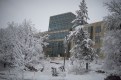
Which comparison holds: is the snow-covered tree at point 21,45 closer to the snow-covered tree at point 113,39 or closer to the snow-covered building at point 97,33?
the snow-covered tree at point 113,39

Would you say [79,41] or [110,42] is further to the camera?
[79,41]

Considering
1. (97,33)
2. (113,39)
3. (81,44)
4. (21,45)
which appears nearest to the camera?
(113,39)

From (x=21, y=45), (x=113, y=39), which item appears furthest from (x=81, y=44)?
(x=21, y=45)

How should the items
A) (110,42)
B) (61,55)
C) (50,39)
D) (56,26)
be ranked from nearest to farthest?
(110,42), (61,55), (50,39), (56,26)

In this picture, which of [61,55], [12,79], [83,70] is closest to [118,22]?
[83,70]

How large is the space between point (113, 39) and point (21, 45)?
1059 centimetres

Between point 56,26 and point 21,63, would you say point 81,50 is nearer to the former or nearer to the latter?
point 21,63

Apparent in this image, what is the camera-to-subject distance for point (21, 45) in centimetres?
2016

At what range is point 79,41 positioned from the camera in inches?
1063

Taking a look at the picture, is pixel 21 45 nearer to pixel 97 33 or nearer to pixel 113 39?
pixel 113 39

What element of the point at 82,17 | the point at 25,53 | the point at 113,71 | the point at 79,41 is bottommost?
the point at 113,71

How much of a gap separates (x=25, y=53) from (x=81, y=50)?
9722 millimetres

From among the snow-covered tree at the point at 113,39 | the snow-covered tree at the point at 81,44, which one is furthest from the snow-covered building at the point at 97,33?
the snow-covered tree at the point at 113,39

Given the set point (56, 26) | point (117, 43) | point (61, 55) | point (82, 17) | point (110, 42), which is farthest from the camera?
point (56, 26)
